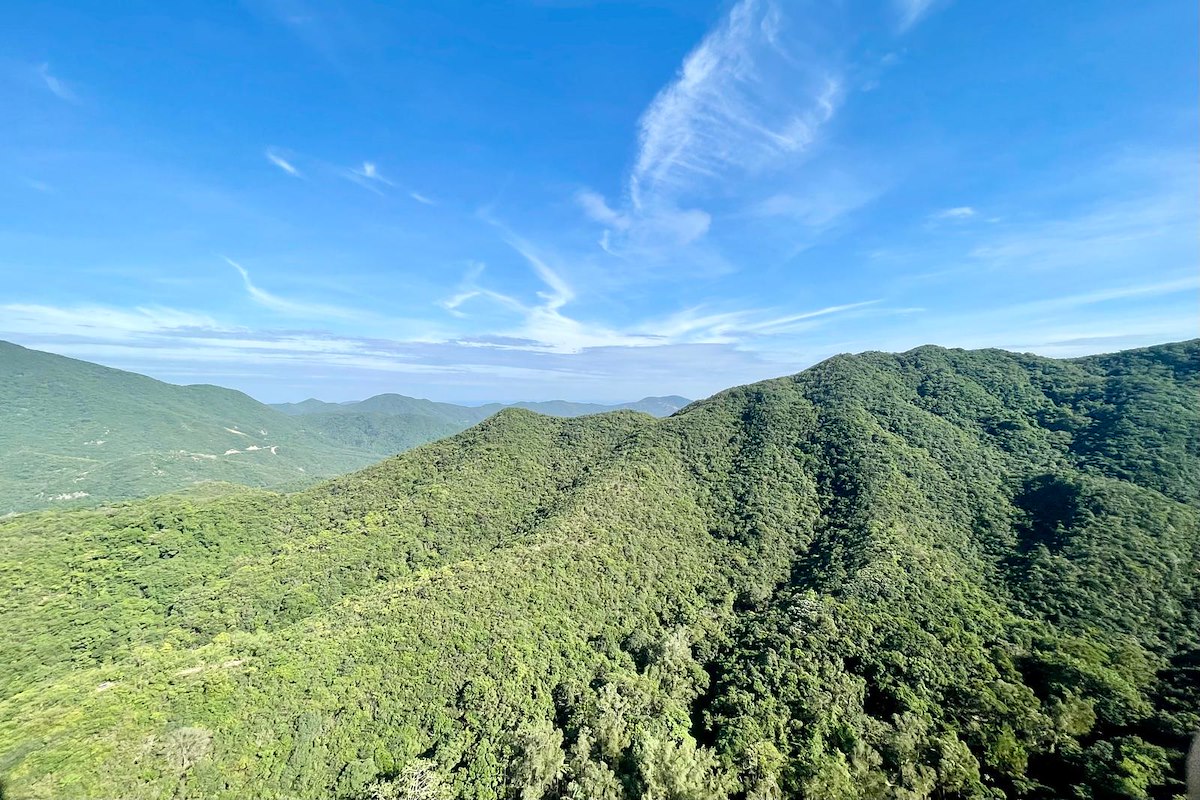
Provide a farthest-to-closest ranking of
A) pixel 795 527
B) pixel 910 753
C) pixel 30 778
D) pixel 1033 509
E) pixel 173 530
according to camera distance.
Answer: pixel 795 527 → pixel 1033 509 → pixel 173 530 → pixel 910 753 → pixel 30 778

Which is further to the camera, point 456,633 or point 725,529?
point 725,529

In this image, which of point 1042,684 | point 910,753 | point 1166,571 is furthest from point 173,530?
point 1166,571

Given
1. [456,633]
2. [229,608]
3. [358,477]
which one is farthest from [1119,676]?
[358,477]

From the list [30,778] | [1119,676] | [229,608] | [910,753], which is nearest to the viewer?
[30,778]

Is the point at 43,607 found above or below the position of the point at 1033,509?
below

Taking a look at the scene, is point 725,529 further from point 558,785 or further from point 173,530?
point 173,530

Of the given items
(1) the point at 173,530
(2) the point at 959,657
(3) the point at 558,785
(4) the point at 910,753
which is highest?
(1) the point at 173,530
